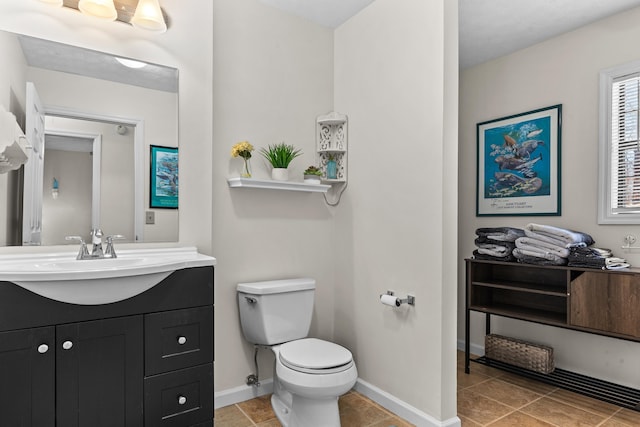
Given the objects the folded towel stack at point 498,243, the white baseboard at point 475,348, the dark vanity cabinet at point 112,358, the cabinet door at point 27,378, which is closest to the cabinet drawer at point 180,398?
the dark vanity cabinet at point 112,358

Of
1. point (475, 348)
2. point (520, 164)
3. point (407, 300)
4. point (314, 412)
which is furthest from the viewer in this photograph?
point (475, 348)

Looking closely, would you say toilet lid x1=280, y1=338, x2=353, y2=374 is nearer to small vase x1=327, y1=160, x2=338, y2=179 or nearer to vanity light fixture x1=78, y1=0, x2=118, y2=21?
small vase x1=327, y1=160, x2=338, y2=179

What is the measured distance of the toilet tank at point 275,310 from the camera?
2260mm

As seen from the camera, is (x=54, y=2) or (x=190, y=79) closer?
(x=54, y=2)

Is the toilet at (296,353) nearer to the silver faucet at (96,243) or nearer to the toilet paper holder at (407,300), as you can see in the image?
the toilet paper holder at (407,300)

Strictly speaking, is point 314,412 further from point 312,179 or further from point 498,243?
point 498,243

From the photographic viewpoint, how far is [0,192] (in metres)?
1.75

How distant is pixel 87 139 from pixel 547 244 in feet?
9.04

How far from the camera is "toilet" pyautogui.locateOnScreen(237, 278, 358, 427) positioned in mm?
1882

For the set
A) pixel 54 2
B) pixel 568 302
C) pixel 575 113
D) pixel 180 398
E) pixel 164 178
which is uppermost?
pixel 54 2

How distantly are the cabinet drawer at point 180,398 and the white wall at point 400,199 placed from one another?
3.62 ft

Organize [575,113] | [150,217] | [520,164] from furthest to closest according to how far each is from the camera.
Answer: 1. [520,164]
2. [575,113]
3. [150,217]

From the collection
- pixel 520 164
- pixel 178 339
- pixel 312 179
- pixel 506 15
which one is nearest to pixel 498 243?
pixel 520 164

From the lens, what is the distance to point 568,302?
2389 mm
